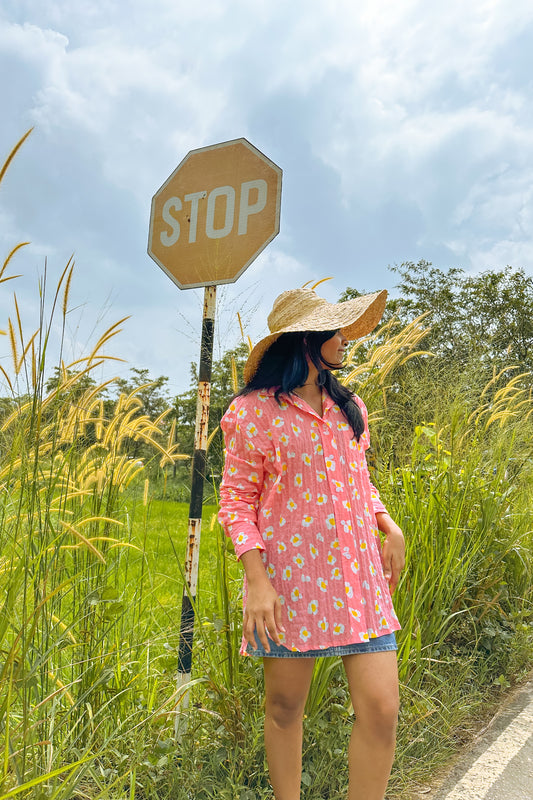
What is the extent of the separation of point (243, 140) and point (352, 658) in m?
2.01

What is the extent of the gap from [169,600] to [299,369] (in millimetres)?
2158

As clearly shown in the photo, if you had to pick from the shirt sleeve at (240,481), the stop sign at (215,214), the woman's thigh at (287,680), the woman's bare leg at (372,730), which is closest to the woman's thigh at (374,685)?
the woman's bare leg at (372,730)

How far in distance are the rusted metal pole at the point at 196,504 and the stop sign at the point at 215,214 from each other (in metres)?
0.15

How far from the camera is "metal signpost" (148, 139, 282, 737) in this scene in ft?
8.14

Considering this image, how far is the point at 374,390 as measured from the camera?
9.23 ft

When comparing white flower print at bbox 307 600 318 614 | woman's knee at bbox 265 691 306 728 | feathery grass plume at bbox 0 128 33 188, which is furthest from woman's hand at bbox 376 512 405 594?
feathery grass plume at bbox 0 128 33 188

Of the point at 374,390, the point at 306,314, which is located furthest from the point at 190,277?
the point at 374,390

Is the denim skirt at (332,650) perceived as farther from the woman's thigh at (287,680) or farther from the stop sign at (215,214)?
the stop sign at (215,214)

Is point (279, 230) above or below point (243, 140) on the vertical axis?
below

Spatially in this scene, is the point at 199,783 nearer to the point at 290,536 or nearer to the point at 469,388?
the point at 290,536

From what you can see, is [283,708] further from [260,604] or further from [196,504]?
[196,504]

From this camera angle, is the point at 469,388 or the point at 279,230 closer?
the point at 279,230

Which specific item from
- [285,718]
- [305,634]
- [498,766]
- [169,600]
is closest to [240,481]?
[305,634]

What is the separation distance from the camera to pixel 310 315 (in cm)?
207
